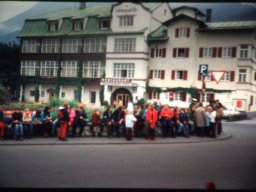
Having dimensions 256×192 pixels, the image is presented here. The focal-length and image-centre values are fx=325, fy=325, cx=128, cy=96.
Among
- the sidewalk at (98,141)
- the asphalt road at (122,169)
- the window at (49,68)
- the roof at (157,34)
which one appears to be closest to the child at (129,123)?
the sidewalk at (98,141)

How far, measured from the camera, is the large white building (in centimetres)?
758

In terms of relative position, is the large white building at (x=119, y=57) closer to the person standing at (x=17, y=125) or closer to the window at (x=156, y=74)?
the window at (x=156, y=74)

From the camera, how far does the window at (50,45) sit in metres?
7.90

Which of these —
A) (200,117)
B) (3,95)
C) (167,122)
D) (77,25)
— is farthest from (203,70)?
(3,95)

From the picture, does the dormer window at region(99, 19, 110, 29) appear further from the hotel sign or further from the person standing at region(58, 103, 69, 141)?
the person standing at region(58, 103, 69, 141)

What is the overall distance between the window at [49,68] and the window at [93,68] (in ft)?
2.41

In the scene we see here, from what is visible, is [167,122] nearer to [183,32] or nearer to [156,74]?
[156,74]

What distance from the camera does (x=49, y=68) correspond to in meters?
8.11

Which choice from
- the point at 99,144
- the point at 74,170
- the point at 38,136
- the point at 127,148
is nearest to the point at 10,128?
the point at 38,136

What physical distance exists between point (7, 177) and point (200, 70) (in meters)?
5.04

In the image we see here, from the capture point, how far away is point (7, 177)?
18.3 feet

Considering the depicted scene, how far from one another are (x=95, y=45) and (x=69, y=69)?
41.9 inches

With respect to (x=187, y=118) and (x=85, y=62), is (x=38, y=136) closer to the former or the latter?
(x=85, y=62)

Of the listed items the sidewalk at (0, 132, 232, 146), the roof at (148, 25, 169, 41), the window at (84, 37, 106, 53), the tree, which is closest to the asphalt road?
the sidewalk at (0, 132, 232, 146)
